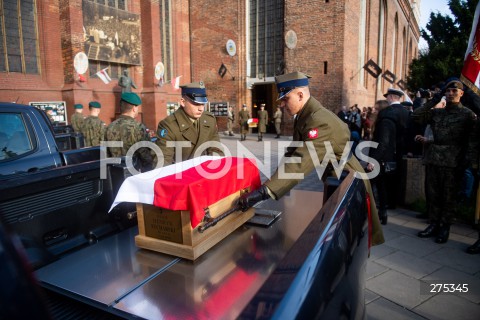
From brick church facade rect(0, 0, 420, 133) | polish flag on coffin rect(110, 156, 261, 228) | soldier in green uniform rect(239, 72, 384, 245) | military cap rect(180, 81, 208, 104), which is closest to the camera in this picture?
polish flag on coffin rect(110, 156, 261, 228)

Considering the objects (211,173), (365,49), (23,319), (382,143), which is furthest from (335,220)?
(365,49)

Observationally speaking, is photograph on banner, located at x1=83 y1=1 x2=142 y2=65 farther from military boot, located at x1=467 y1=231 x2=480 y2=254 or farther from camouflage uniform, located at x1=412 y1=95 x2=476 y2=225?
military boot, located at x1=467 y1=231 x2=480 y2=254

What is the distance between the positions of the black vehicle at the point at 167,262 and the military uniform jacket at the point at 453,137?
282 cm

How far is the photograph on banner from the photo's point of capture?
15234 mm

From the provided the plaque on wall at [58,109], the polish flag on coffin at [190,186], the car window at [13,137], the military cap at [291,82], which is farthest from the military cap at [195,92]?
the plaque on wall at [58,109]

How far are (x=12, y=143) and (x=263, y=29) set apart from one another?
60.7 ft

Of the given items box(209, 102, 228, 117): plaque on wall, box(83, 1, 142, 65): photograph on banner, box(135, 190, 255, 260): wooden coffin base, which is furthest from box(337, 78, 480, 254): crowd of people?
box(209, 102, 228, 117): plaque on wall

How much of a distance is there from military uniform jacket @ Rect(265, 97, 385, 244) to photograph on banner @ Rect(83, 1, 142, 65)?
15356mm

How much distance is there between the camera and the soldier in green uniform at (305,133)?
7.45 feet

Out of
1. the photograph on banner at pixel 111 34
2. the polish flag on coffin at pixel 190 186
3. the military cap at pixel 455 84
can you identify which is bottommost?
the polish flag on coffin at pixel 190 186

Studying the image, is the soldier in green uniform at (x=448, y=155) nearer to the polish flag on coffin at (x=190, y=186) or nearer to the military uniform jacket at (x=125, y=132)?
the polish flag on coffin at (x=190, y=186)

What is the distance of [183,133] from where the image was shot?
3.74m

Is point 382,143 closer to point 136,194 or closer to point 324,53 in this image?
point 136,194

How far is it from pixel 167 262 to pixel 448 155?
4.26 m
